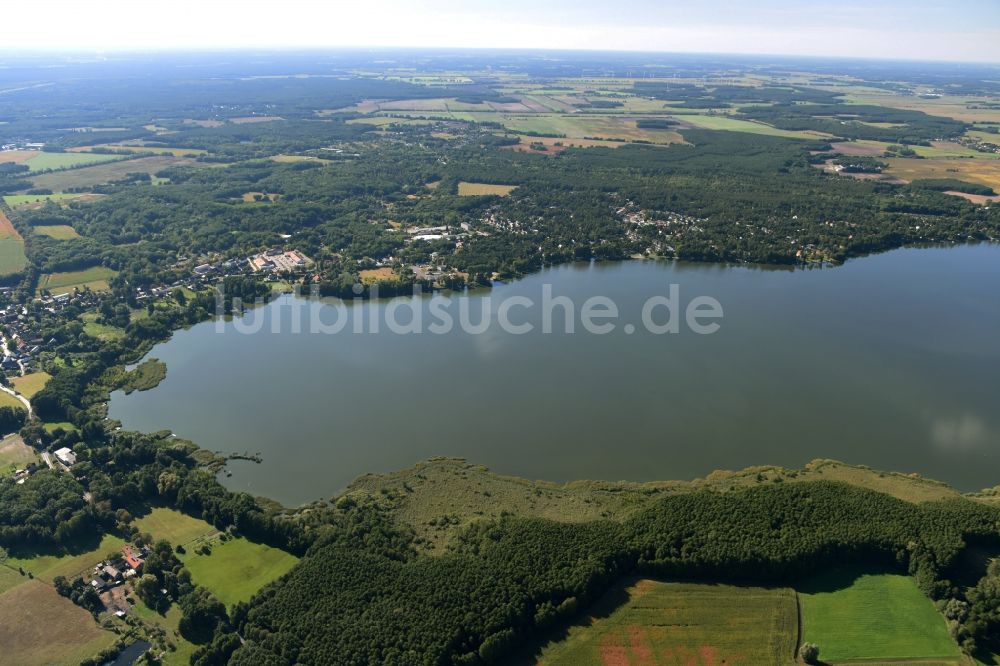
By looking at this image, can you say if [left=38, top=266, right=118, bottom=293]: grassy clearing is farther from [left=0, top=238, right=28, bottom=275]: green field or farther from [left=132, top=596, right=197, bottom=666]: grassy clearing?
[left=132, top=596, right=197, bottom=666]: grassy clearing

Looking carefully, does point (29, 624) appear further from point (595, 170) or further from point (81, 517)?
point (595, 170)

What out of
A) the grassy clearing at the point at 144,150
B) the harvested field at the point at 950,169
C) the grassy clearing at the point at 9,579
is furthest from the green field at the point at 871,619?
the grassy clearing at the point at 144,150

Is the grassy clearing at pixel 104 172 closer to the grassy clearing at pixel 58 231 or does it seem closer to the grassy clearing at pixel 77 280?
the grassy clearing at pixel 58 231

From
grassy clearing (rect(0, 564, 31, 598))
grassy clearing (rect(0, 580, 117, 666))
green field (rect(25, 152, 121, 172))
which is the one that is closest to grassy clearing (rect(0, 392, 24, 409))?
grassy clearing (rect(0, 564, 31, 598))

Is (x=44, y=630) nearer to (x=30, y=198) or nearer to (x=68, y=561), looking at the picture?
(x=68, y=561)

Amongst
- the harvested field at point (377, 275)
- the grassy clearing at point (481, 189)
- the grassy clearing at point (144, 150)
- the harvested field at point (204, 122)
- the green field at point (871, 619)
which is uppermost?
the harvested field at point (204, 122)

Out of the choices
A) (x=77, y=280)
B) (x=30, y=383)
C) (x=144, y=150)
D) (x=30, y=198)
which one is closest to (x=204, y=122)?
(x=144, y=150)
